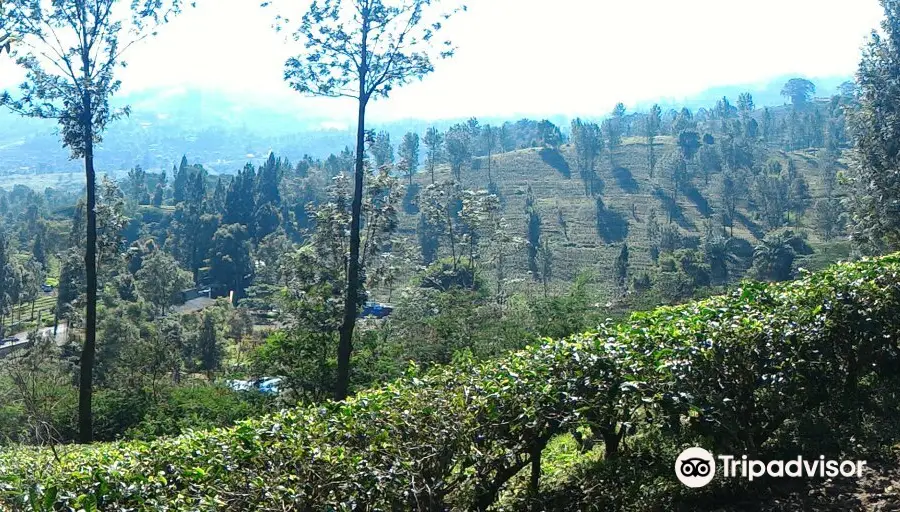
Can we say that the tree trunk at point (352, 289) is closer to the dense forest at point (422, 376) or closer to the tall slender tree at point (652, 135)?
the dense forest at point (422, 376)

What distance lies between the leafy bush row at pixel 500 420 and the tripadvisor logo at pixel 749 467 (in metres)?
0.08

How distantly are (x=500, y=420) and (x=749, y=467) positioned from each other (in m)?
1.49

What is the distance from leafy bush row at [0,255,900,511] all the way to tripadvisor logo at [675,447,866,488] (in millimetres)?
78

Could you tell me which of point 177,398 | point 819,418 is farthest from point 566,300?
point 819,418

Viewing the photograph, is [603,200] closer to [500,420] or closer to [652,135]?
[652,135]

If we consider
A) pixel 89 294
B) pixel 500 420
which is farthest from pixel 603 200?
pixel 500 420

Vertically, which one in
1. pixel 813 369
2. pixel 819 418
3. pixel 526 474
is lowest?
pixel 526 474

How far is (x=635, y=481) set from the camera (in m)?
3.69

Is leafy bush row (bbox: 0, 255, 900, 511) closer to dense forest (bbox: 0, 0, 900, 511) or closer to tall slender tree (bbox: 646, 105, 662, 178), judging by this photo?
dense forest (bbox: 0, 0, 900, 511)

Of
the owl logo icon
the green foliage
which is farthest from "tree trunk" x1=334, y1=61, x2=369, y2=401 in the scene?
the green foliage

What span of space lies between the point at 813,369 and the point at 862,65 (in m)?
17.5

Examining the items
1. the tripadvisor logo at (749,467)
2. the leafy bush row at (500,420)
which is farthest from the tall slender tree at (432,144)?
the tripadvisor logo at (749,467)

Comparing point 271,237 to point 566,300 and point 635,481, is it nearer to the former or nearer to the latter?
point 566,300

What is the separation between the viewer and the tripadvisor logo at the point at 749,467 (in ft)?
12.2
